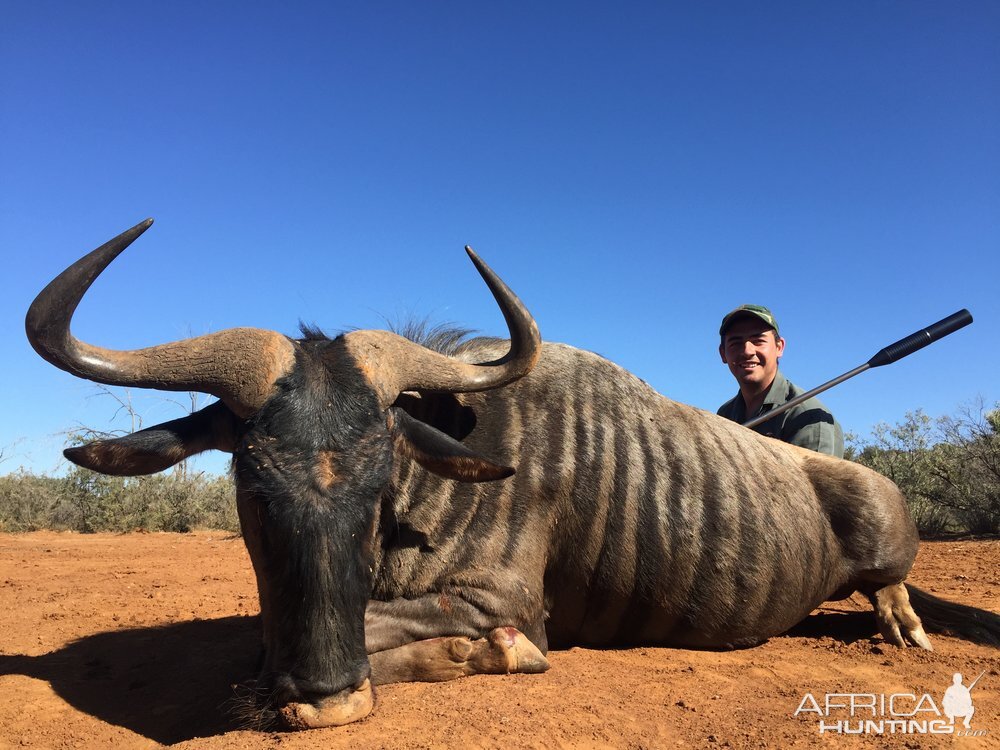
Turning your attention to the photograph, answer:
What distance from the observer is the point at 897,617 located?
484cm

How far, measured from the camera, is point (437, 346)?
4.75m

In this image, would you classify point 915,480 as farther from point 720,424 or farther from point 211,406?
point 211,406

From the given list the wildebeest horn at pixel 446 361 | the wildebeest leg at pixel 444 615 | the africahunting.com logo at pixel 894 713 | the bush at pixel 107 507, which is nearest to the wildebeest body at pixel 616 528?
the wildebeest leg at pixel 444 615

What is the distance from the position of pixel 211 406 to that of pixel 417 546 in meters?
1.28

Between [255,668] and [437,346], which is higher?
[437,346]

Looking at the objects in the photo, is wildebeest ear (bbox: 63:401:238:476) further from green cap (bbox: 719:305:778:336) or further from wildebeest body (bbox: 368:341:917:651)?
green cap (bbox: 719:305:778:336)

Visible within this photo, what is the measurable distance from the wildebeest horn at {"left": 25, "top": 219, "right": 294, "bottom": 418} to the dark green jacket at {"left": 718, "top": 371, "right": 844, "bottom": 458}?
4.92 meters

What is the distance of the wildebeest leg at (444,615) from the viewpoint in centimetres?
357

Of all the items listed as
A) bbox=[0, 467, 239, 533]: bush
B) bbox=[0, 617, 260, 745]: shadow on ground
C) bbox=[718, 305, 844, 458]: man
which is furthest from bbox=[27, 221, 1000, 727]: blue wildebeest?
bbox=[0, 467, 239, 533]: bush

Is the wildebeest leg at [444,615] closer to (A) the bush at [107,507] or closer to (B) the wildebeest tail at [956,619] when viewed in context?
(B) the wildebeest tail at [956,619]

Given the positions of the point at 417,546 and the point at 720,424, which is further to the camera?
the point at 720,424

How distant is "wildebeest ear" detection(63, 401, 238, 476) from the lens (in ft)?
11.0

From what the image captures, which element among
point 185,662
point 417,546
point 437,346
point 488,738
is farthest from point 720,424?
point 185,662

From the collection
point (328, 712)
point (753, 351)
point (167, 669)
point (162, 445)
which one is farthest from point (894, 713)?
point (753, 351)
